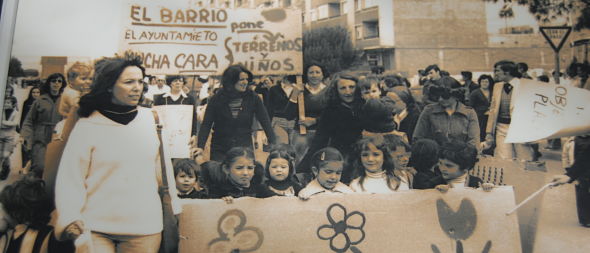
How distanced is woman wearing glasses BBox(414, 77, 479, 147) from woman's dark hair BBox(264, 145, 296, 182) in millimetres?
905

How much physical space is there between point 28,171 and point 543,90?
12.2 ft

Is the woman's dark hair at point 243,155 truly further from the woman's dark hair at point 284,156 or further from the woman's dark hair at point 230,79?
the woman's dark hair at point 230,79

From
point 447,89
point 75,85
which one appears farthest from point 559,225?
point 75,85

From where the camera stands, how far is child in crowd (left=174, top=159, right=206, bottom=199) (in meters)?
2.54

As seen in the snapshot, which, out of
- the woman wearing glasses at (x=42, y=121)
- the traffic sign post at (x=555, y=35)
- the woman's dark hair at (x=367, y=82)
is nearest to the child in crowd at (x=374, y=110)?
the woman's dark hair at (x=367, y=82)

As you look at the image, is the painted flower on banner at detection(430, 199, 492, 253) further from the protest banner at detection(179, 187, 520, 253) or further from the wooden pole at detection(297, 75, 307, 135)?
the wooden pole at detection(297, 75, 307, 135)

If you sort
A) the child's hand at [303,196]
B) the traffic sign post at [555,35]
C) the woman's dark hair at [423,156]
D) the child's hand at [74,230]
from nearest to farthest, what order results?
the child's hand at [74,230] → the child's hand at [303,196] → the woman's dark hair at [423,156] → the traffic sign post at [555,35]

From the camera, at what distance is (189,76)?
2686 millimetres

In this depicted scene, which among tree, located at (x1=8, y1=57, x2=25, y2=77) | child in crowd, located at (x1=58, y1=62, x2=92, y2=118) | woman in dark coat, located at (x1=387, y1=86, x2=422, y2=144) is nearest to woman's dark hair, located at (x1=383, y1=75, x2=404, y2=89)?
woman in dark coat, located at (x1=387, y1=86, x2=422, y2=144)

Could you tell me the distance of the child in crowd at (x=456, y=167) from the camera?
270 cm

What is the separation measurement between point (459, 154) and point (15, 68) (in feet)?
10.3

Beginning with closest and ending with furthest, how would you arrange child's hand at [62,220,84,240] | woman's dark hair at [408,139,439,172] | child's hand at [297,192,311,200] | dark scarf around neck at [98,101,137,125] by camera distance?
child's hand at [62,220,84,240] < dark scarf around neck at [98,101,137,125] < child's hand at [297,192,311,200] < woman's dark hair at [408,139,439,172]

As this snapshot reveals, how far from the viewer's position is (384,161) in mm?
2676

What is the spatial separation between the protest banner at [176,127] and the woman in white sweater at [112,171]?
0.26 feet
